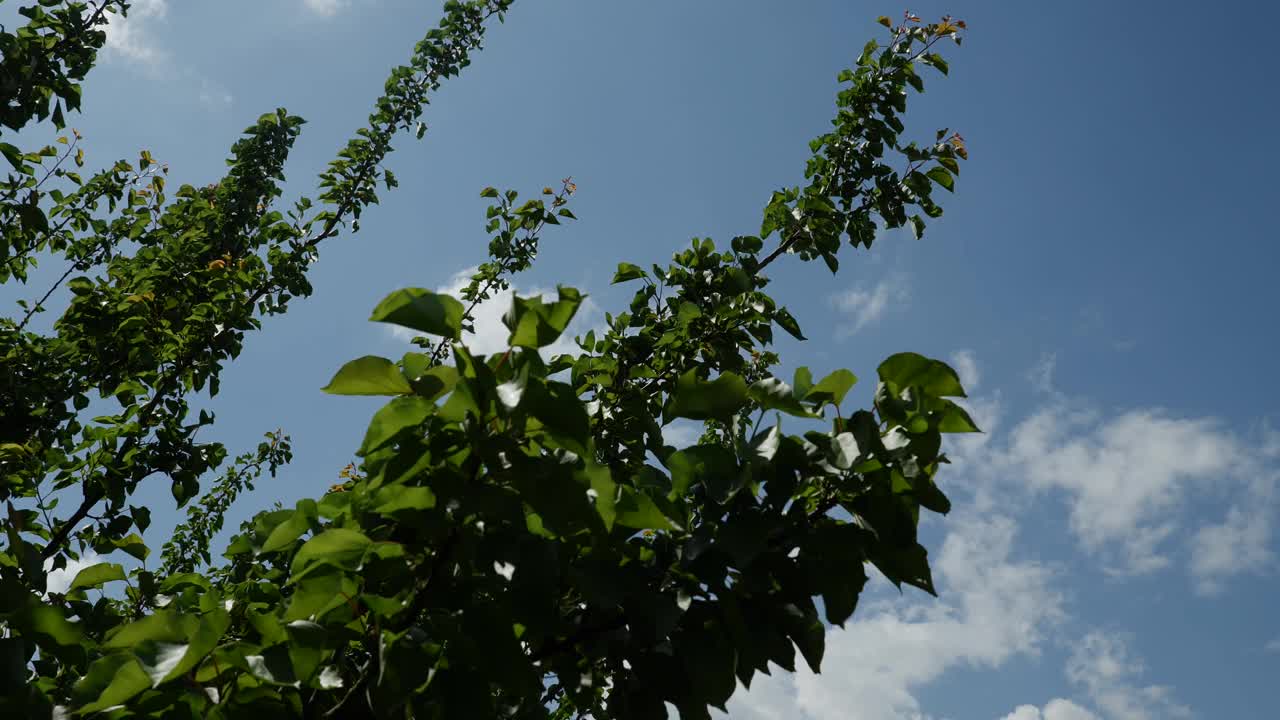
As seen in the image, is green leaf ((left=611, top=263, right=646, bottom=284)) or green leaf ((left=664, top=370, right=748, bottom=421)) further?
green leaf ((left=611, top=263, right=646, bottom=284))

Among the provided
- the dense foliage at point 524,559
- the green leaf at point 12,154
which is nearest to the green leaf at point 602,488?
the dense foliage at point 524,559

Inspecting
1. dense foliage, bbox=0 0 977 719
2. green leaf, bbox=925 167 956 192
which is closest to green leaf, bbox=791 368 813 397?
dense foliage, bbox=0 0 977 719

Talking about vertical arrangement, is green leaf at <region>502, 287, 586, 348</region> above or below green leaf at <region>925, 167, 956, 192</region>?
below

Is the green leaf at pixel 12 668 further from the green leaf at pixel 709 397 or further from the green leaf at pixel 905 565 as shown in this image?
the green leaf at pixel 905 565

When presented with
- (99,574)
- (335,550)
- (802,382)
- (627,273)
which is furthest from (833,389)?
(627,273)

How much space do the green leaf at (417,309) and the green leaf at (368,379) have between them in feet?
0.30

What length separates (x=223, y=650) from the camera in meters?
1.30

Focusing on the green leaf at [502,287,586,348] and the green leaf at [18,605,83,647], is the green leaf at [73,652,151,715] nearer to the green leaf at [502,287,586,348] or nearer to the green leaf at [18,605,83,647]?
the green leaf at [18,605,83,647]

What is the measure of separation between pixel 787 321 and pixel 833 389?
63.5 inches

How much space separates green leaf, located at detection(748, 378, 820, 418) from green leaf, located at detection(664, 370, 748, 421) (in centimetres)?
4

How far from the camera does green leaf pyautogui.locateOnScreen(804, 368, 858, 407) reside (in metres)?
1.38

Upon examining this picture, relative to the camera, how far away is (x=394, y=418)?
3.82ft

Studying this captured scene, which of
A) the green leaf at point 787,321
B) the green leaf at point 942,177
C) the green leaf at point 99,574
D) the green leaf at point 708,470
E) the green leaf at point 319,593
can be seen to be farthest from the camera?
the green leaf at point 942,177

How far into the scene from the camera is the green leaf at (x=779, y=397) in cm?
138
